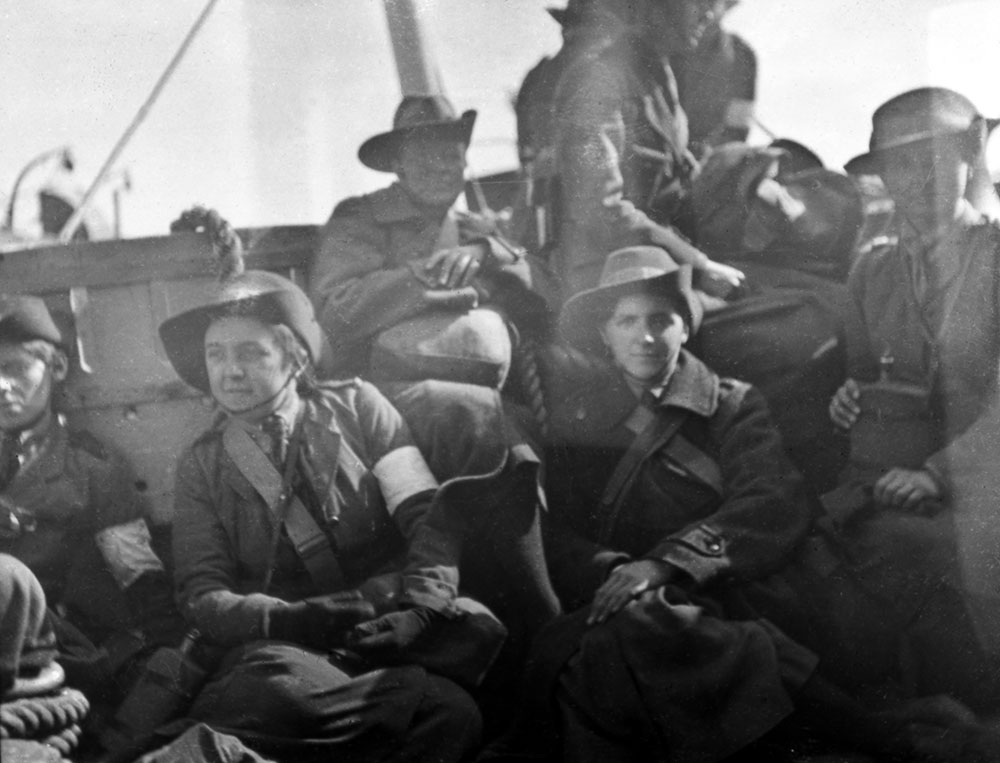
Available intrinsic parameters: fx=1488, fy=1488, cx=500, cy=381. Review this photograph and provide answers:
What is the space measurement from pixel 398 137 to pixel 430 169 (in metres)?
0.21

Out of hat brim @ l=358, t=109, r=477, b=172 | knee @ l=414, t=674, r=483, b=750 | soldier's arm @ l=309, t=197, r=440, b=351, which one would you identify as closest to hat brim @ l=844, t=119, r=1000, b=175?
hat brim @ l=358, t=109, r=477, b=172

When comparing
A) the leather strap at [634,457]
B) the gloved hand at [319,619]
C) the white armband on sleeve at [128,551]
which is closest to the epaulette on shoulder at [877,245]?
the leather strap at [634,457]

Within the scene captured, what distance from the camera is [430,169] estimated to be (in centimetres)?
690

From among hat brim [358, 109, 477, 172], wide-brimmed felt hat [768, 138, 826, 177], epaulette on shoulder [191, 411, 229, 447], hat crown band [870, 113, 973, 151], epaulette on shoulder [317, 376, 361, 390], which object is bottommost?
epaulette on shoulder [191, 411, 229, 447]

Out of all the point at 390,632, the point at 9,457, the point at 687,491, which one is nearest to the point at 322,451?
the point at 390,632

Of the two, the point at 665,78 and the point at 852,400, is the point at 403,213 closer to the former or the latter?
the point at 665,78

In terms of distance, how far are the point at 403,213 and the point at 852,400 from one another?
2.23 meters

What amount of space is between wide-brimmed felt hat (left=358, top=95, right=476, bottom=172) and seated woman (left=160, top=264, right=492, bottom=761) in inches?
30.3

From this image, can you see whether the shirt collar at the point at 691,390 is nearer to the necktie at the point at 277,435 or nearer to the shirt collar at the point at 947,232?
the shirt collar at the point at 947,232

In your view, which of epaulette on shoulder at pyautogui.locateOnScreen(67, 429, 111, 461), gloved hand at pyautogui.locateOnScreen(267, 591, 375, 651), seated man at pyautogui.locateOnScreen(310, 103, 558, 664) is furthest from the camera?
epaulette on shoulder at pyautogui.locateOnScreen(67, 429, 111, 461)

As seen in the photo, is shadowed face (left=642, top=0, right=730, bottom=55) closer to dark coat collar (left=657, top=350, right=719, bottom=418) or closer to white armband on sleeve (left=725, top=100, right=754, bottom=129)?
white armband on sleeve (left=725, top=100, right=754, bottom=129)

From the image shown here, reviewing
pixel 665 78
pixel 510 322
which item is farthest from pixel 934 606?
pixel 665 78

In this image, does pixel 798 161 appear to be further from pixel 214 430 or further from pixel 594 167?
pixel 214 430

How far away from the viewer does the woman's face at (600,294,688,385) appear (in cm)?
671
